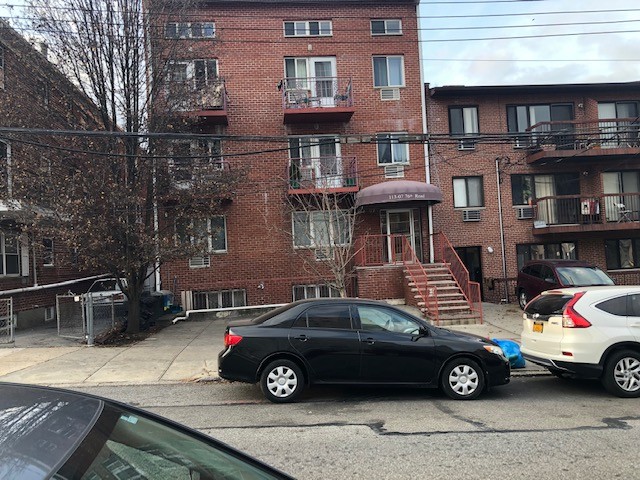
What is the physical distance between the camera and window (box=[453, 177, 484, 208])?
1895cm

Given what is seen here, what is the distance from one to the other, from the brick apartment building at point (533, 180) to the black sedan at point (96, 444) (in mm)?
17557

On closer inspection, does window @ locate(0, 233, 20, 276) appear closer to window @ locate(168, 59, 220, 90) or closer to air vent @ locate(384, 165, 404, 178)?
window @ locate(168, 59, 220, 90)

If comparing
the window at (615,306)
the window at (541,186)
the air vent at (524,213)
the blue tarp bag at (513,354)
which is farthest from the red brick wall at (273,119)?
the window at (615,306)

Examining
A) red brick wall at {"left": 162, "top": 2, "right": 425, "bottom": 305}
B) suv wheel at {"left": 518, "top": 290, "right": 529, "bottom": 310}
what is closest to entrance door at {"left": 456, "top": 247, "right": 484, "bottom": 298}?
suv wheel at {"left": 518, "top": 290, "right": 529, "bottom": 310}

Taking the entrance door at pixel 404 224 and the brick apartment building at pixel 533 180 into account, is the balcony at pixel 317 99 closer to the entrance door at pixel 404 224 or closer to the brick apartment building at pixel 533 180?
the brick apartment building at pixel 533 180

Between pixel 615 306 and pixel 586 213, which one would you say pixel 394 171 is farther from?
pixel 615 306

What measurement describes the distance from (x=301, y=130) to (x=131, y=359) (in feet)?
36.0

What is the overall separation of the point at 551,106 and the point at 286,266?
13.1 meters

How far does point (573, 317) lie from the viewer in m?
6.68

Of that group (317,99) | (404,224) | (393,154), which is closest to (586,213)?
(404,224)

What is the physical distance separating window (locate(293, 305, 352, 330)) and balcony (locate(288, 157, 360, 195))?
9.87 m

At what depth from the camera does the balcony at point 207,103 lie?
1250 centimetres

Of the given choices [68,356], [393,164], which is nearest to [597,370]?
[68,356]

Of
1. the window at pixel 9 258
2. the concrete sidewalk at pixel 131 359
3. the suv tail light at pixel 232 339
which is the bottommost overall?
the concrete sidewalk at pixel 131 359
